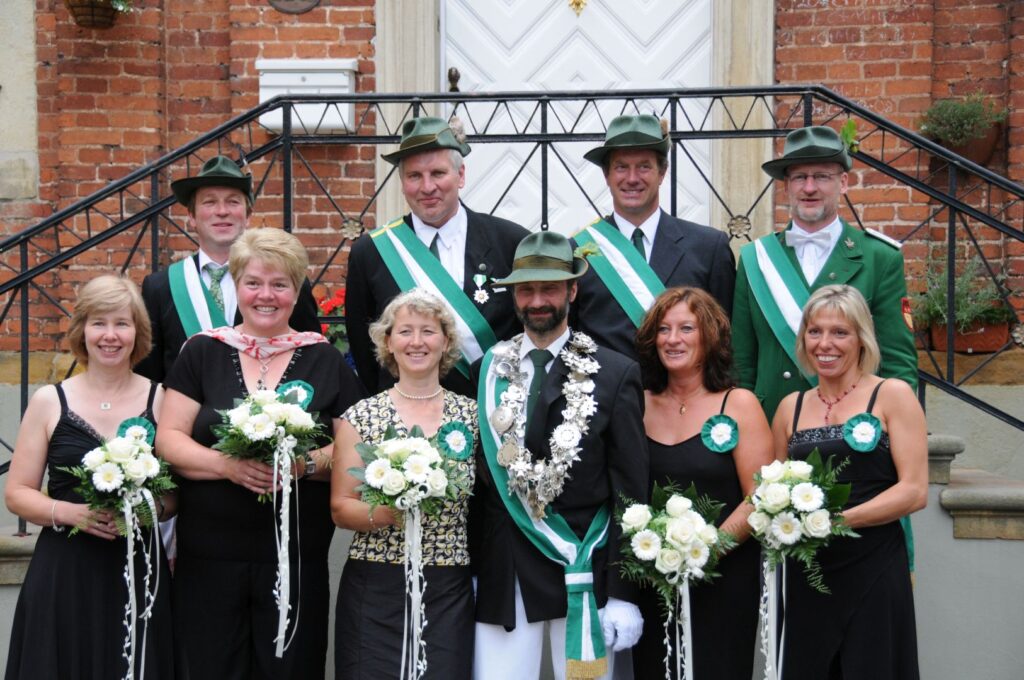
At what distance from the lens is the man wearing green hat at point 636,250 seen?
431 cm

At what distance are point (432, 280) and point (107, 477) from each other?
132cm

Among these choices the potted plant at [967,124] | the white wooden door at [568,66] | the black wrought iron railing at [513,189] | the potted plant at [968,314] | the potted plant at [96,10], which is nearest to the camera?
the potted plant at [968,314]

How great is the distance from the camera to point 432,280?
14.5 ft

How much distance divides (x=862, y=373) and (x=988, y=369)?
2.95 metres

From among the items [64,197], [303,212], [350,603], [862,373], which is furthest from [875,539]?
[64,197]

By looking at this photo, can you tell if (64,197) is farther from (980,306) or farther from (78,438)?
(980,306)

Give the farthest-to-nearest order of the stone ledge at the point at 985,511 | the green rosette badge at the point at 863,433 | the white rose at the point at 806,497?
the stone ledge at the point at 985,511
the green rosette badge at the point at 863,433
the white rose at the point at 806,497

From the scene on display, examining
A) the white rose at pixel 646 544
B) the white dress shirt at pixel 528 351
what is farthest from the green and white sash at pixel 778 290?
the white rose at pixel 646 544

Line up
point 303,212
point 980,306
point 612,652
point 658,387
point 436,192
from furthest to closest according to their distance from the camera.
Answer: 1. point 303,212
2. point 980,306
3. point 436,192
4. point 658,387
5. point 612,652

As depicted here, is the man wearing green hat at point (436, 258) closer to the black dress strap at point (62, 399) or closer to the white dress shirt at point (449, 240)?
the white dress shirt at point (449, 240)

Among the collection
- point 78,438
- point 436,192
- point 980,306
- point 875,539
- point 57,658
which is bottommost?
point 57,658

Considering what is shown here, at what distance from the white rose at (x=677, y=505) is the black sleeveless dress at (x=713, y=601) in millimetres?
161

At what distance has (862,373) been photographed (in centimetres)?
391

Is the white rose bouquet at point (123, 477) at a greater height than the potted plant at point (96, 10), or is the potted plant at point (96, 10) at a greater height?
the potted plant at point (96, 10)
